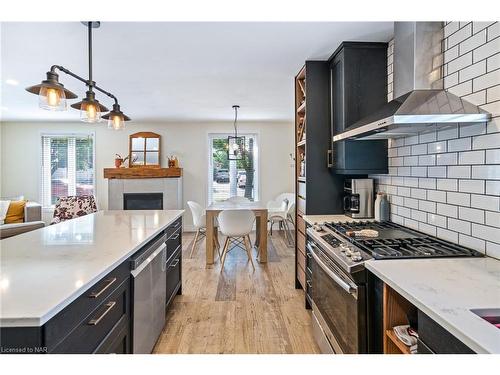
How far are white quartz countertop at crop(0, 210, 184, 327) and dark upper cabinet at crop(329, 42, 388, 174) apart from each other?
5.48ft

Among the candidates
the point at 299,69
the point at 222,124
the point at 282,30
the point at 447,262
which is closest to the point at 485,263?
the point at 447,262

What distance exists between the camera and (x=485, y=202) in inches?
56.7

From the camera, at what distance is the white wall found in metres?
6.18

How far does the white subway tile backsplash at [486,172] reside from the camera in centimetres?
137

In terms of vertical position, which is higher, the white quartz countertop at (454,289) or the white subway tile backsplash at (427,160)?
the white subway tile backsplash at (427,160)

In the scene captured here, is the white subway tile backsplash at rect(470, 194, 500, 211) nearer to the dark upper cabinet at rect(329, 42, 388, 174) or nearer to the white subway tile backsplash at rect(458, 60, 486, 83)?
the white subway tile backsplash at rect(458, 60, 486, 83)

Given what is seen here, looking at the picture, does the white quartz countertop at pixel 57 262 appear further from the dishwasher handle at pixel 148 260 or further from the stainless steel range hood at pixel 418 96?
the stainless steel range hood at pixel 418 96

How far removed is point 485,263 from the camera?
52.6 inches

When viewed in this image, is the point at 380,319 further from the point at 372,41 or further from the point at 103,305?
the point at 372,41

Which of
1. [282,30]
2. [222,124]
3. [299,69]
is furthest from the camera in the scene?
[222,124]

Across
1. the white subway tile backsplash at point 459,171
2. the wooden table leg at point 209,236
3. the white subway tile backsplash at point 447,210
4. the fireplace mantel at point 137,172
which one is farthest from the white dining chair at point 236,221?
the fireplace mantel at point 137,172

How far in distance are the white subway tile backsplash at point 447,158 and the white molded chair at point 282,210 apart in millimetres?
3541
